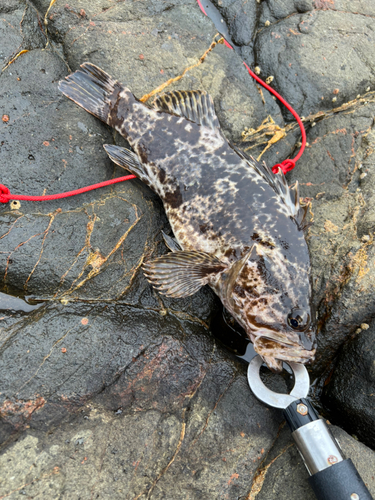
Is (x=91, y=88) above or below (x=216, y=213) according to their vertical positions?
above

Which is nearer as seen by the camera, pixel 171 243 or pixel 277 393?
pixel 277 393

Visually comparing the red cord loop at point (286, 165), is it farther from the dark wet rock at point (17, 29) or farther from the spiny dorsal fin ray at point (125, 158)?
the dark wet rock at point (17, 29)

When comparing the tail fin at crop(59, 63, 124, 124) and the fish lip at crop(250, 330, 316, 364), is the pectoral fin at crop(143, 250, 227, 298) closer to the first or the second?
the fish lip at crop(250, 330, 316, 364)

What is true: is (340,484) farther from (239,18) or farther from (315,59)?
(239,18)

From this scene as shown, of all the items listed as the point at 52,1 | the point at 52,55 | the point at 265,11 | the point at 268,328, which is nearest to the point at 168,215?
the point at 268,328

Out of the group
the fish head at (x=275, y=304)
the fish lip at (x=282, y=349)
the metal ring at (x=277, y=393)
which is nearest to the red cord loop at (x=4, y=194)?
the fish head at (x=275, y=304)

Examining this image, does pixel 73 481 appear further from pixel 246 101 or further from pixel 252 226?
pixel 246 101

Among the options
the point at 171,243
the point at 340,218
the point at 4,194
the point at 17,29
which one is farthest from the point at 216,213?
the point at 17,29
